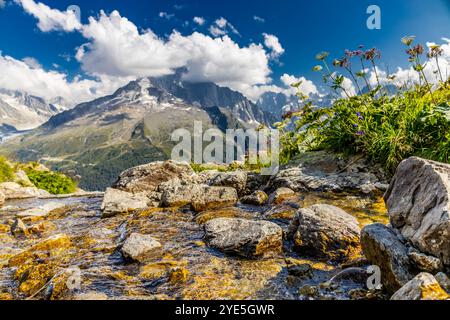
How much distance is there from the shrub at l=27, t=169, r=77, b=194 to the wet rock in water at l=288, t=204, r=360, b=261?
90.4 feet

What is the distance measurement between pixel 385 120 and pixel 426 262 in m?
7.28

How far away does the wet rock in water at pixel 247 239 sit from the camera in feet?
20.9

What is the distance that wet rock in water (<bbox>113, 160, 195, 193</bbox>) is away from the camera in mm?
14516

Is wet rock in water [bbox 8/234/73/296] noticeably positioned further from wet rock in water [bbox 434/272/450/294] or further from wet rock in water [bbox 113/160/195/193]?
wet rock in water [bbox 113/160/195/193]

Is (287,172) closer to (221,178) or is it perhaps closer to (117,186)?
(221,178)

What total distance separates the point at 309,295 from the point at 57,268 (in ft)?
15.6

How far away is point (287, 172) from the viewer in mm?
11969

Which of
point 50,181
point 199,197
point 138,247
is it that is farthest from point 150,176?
point 50,181

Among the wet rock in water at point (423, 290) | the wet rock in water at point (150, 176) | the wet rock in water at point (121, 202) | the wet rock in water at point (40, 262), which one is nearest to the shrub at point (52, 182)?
the wet rock in water at point (150, 176)

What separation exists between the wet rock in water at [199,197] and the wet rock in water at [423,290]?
7.61 meters

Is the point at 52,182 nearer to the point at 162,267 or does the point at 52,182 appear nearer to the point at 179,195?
the point at 179,195

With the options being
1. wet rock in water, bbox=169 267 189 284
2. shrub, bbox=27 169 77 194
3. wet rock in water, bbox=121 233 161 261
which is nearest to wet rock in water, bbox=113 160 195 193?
wet rock in water, bbox=121 233 161 261

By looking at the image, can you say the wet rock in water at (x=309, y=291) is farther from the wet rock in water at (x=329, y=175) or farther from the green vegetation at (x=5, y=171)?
the green vegetation at (x=5, y=171)
